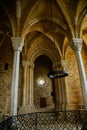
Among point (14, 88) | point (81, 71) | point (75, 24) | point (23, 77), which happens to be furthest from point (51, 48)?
point (14, 88)

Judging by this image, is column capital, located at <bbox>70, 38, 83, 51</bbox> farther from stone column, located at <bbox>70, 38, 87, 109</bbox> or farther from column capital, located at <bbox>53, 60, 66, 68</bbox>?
column capital, located at <bbox>53, 60, 66, 68</bbox>

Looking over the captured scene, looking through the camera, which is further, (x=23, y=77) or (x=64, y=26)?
(x=23, y=77)

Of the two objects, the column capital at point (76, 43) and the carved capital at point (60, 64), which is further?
the carved capital at point (60, 64)

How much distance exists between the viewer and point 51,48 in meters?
12.7

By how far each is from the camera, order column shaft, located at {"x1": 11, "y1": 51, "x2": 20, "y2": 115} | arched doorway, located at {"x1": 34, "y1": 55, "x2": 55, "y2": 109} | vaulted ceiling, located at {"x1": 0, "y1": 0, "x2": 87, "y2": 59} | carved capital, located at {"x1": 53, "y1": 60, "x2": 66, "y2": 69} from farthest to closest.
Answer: arched doorway, located at {"x1": 34, "y1": 55, "x2": 55, "y2": 109} < carved capital, located at {"x1": 53, "y1": 60, "x2": 66, "y2": 69} < vaulted ceiling, located at {"x1": 0, "y1": 0, "x2": 87, "y2": 59} < column shaft, located at {"x1": 11, "y1": 51, "x2": 20, "y2": 115}

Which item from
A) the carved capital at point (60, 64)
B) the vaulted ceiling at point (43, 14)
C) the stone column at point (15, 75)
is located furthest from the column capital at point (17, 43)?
the carved capital at point (60, 64)

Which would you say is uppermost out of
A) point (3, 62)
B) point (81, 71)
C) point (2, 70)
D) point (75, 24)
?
point (75, 24)

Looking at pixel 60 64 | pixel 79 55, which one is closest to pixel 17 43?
pixel 79 55

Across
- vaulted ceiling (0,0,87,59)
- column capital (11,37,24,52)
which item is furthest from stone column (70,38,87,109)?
column capital (11,37,24,52)

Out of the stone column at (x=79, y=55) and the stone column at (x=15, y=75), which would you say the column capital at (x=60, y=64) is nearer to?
the stone column at (x=79, y=55)

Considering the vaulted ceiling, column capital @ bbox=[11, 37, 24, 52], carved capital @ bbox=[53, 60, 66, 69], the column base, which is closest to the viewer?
column capital @ bbox=[11, 37, 24, 52]

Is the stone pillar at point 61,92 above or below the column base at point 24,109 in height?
above

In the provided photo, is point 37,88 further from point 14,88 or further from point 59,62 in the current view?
point 14,88

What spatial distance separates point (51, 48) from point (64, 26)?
162 inches
